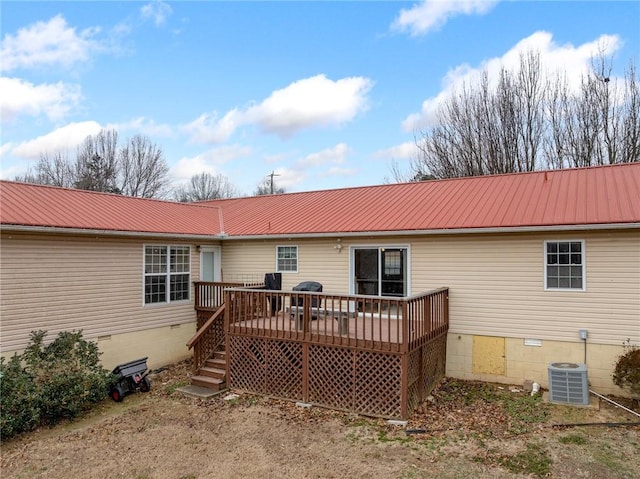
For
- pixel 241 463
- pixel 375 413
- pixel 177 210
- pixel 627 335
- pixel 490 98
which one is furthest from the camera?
pixel 490 98

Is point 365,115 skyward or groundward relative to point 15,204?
skyward

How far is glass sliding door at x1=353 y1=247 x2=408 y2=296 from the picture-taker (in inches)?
394

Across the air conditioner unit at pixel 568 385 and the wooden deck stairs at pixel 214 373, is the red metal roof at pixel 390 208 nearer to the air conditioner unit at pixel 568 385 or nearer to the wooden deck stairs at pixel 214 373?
the air conditioner unit at pixel 568 385

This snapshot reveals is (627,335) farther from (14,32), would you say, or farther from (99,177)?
(99,177)

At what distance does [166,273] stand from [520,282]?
847 centimetres

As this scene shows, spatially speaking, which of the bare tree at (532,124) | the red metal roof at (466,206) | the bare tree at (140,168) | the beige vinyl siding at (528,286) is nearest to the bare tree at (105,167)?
the bare tree at (140,168)

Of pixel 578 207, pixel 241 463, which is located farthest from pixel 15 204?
pixel 578 207

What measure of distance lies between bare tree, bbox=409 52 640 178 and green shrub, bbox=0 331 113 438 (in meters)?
19.9

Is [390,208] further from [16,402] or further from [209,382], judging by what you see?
[16,402]

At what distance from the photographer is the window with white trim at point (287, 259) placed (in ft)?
37.3

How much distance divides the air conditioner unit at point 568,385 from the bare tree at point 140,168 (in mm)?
27456

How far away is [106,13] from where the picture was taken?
36.0 ft

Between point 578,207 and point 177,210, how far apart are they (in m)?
10.6

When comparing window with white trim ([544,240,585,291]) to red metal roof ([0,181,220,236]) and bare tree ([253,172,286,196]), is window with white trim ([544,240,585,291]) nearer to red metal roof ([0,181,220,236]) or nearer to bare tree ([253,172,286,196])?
red metal roof ([0,181,220,236])
